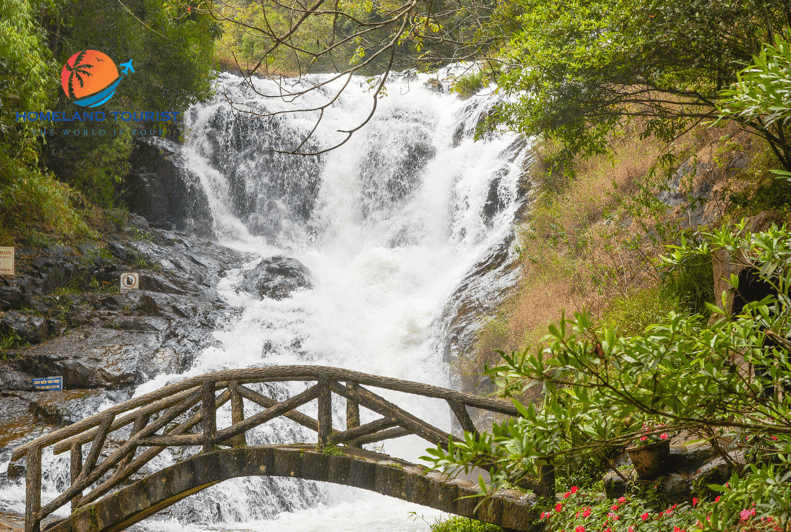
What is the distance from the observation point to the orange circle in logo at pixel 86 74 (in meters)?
13.1

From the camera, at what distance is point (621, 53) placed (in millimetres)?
5688

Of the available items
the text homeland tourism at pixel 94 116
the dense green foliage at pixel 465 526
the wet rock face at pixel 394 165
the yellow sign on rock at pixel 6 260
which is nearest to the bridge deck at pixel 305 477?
the dense green foliage at pixel 465 526

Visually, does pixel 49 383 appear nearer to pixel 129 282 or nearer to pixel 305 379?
pixel 129 282

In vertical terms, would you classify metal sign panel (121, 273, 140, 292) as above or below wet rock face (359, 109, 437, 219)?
below

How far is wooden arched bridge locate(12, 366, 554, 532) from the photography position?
4906 millimetres

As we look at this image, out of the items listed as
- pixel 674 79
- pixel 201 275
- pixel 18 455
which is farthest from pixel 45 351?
pixel 674 79

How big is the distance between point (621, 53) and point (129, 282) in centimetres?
1124

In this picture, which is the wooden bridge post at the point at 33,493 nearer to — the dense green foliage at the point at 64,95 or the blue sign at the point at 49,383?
the blue sign at the point at 49,383

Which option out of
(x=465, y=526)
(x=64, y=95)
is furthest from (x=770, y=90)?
(x=64, y=95)

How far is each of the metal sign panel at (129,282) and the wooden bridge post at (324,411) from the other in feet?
29.9

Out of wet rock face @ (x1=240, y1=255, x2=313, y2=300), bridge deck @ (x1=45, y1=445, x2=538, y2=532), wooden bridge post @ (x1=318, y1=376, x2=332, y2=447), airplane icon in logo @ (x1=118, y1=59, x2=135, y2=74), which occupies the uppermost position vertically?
airplane icon in logo @ (x1=118, y1=59, x2=135, y2=74)

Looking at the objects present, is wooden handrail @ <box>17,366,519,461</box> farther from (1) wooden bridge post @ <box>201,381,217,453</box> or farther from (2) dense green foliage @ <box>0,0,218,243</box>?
(2) dense green foliage @ <box>0,0,218,243</box>

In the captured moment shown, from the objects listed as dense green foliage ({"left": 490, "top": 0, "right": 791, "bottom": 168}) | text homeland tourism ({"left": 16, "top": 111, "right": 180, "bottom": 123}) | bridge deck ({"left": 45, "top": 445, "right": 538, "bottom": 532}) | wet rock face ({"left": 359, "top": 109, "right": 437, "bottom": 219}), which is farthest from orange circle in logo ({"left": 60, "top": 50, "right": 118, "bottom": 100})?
bridge deck ({"left": 45, "top": 445, "right": 538, "bottom": 532})

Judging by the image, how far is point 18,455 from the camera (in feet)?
18.2
